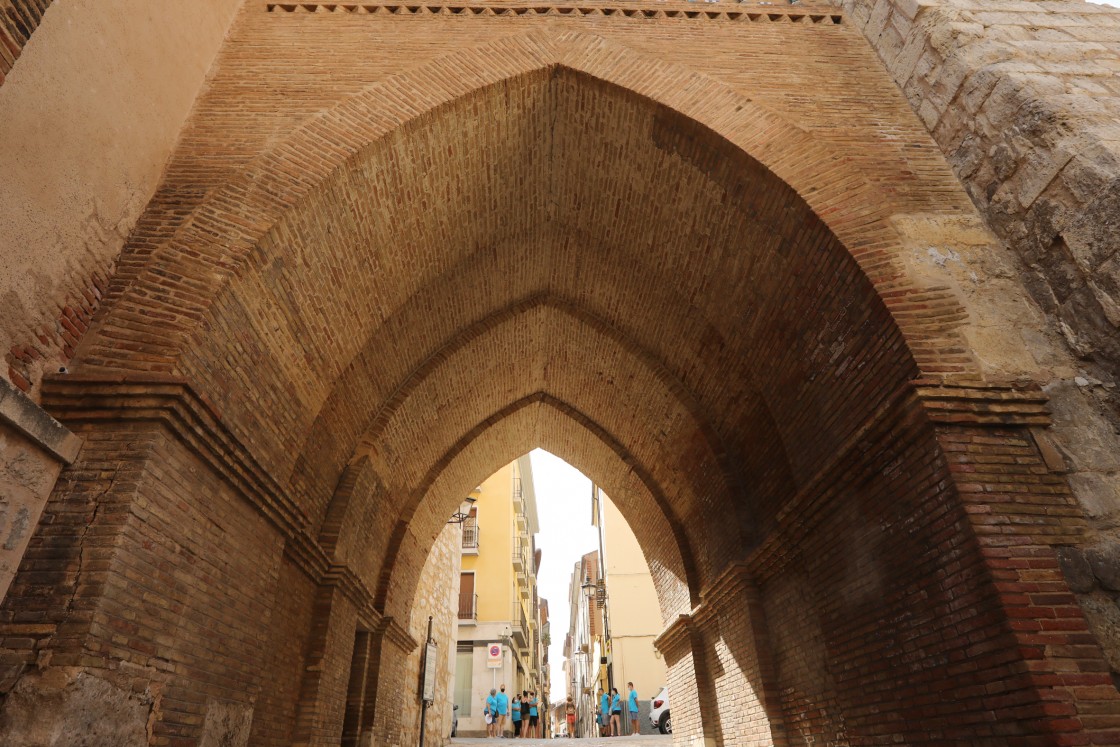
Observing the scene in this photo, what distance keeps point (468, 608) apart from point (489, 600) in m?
A: 0.87

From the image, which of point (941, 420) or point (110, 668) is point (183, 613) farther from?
point (941, 420)

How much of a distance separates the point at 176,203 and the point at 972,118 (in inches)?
230

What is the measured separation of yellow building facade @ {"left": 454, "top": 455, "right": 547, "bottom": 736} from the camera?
68.9 ft

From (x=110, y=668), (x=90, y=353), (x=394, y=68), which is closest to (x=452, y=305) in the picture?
(x=394, y=68)

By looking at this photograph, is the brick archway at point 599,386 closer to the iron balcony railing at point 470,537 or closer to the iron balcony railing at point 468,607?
the iron balcony railing at point 468,607

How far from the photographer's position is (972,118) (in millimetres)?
5285

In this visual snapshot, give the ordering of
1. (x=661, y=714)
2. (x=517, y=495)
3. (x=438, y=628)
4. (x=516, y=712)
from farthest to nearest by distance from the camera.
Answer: (x=517, y=495)
(x=516, y=712)
(x=661, y=714)
(x=438, y=628)

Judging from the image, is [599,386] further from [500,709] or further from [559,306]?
[500,709]

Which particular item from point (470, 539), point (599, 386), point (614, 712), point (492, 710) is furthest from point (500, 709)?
Answer: point (599, 386)

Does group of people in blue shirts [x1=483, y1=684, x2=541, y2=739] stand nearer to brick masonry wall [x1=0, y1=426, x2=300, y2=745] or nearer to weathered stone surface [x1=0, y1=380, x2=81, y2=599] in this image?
brick masonry wall [x1=0, y1=426, x2=300, y2=745]

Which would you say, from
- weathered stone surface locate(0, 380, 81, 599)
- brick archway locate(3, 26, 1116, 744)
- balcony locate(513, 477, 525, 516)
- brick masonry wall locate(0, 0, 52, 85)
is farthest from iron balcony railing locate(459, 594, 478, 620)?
brick masonry wall locate(0, 0, 52, 85)

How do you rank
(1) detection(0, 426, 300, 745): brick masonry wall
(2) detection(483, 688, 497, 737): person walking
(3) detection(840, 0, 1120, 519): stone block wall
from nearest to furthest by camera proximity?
(1) detection(0, 426, 300, 745): brick masonry wall < (3) detection(840, 0, 1120, 519): stone block wall < (2) detection(483, 688, 497, 737): person walking

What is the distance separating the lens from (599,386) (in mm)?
9445

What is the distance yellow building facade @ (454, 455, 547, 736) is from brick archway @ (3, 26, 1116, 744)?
12.3 m
